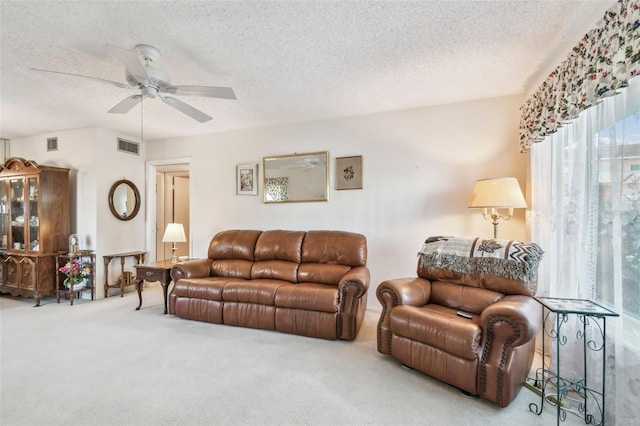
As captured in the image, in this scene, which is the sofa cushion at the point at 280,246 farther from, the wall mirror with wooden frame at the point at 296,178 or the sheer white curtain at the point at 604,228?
the sheer white curtain at the point at 604,228

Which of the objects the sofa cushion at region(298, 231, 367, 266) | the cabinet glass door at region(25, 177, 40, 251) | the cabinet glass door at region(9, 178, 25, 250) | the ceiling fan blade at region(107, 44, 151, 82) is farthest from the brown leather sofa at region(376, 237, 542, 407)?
the cabinet glass door at region(9, 178, 25, 250)

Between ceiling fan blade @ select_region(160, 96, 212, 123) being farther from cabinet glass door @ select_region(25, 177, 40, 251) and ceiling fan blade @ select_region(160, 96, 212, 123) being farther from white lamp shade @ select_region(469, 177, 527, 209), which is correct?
cabinet glass door @ select_region(25, 177, 40, 251)

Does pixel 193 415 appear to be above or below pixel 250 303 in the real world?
below

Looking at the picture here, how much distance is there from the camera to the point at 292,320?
2.84 meters

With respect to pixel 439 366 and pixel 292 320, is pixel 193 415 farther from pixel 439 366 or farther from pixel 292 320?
pixel 439 366

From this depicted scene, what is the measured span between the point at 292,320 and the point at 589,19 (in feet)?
10.7

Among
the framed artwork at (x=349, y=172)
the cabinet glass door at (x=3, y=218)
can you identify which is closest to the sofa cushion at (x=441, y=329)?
the framed artwork at (x=349, y=172)

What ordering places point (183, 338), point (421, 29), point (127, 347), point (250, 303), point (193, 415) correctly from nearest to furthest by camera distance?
point (193, 415) < point (421, 29) < point (127, 347) < point (183, 338) < point (250, 303)

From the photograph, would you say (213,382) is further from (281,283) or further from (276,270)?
(276,270)

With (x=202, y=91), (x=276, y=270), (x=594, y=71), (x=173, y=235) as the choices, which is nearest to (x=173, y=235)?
(x=173, y=235)

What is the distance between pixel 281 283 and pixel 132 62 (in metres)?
2.30

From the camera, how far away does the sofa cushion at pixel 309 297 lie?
273cm

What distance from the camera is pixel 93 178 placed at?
13.6 ft

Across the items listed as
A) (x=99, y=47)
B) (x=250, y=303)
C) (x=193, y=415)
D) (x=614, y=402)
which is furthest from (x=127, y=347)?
(x=614, y=402)
